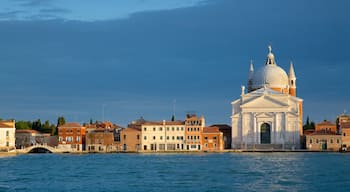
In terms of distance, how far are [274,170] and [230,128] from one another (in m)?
43.5

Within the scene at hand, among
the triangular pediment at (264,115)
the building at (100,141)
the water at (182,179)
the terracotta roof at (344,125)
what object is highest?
the triangular pediment at (264,115)

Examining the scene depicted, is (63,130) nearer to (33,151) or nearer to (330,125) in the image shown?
(33,151)

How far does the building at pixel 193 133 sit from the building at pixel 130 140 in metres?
5.50

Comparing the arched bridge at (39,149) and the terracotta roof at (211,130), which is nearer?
the arched bridge at (39,149)

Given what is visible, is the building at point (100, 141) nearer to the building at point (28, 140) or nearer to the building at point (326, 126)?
the building at point (28, 140)

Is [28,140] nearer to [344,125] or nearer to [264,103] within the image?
[264,103]

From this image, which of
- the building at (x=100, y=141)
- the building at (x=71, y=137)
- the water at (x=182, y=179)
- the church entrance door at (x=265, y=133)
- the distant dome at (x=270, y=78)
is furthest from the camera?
the distant dome at (x=270, y=78)

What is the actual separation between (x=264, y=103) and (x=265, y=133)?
11.2 feet

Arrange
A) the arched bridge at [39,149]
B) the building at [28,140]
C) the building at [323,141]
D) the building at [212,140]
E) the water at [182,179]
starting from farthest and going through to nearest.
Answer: the building at [28,140]
the building at [212,140]
the arched bridge at [39,149]
the building at [323,141]
the water at [182,179]

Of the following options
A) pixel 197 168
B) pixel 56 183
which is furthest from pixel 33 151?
pixel 56 183

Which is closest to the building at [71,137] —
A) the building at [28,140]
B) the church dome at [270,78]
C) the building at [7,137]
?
the building at [28,140]

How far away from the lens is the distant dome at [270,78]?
282 ft

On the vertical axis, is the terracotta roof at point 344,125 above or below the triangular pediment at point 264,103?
below

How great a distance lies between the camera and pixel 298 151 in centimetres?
7750
